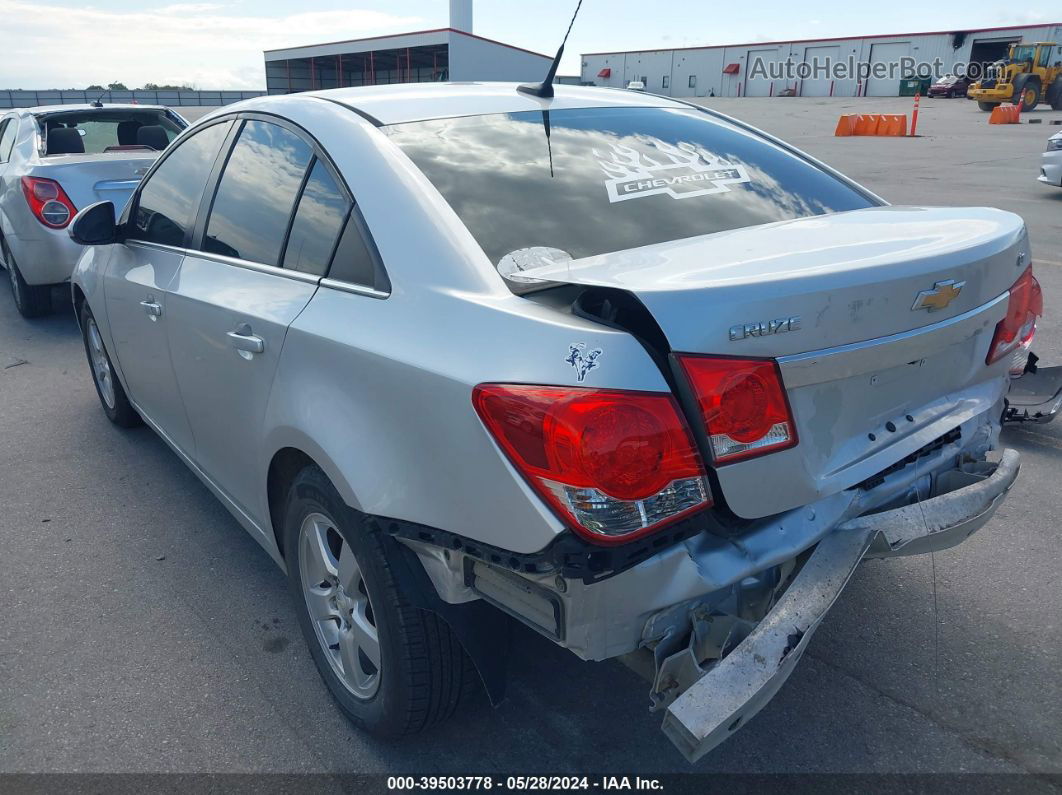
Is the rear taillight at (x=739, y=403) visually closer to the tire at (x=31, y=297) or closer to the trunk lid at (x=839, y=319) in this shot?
the trunk lid at (x=839, y=319)

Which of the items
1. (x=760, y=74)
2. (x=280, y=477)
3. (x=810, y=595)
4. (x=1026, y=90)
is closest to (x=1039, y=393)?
(x=810, y=595)

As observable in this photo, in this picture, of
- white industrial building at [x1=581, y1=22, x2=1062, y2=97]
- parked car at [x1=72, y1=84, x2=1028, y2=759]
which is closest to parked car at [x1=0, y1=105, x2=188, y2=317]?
parked car at [x1=72, y1=84, x2=1028, y2=759]

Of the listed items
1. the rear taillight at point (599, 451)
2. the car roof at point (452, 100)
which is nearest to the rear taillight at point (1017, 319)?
the rear taillight at point (599, 451)

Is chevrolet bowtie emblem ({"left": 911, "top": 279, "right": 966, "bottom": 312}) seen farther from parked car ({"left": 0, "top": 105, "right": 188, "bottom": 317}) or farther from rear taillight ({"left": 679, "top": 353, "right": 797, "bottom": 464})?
parked car ({"left": 0, "top": 105, "right": 188, "bottom": 317})

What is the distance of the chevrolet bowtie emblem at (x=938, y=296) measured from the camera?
6.61 ft

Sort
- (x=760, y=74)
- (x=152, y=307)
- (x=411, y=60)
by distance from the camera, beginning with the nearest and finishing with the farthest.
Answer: (x=152, y=307), (x=411, y=60), (x=760, y=74)

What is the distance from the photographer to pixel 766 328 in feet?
5.77

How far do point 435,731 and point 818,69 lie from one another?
199ft

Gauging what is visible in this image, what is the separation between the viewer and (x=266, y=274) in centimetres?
263

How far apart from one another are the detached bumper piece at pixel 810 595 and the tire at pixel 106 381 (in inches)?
144

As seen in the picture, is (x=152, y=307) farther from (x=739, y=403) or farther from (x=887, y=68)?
(x=887, y=68)

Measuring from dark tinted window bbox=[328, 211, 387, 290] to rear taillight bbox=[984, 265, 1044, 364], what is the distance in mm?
1729

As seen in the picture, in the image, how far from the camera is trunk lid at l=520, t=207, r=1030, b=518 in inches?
69.2

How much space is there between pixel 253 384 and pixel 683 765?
164 cm
